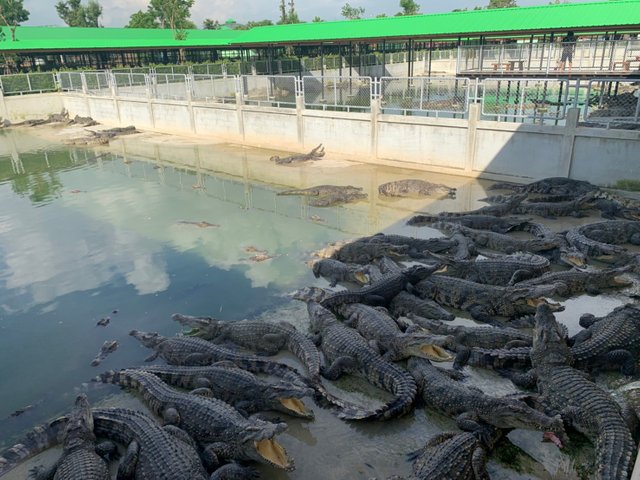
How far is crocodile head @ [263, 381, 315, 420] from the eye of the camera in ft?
15.9

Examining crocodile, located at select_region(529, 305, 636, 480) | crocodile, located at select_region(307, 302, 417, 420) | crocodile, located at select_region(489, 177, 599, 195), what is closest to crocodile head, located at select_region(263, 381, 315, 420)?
crocodile, located at select_region(307, 302, 417, 420)

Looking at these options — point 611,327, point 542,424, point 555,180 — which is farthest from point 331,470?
point 555,180

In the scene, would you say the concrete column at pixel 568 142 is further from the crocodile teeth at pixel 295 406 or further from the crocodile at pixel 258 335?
the crocodile teeth at pixel 295 406

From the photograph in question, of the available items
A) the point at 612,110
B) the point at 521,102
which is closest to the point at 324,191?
the point at 521,102

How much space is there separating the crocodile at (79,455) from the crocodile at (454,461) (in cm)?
248

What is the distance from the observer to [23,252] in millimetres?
9711

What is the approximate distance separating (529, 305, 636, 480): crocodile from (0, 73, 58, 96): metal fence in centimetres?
3114

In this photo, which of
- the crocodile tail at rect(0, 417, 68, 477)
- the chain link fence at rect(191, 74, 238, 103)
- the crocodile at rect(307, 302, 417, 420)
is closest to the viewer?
the crocodile tail at rect(0, 417, 68, 477)

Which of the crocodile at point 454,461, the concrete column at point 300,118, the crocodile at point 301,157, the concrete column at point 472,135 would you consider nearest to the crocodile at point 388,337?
the crocodile at point 454,461

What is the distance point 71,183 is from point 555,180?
13.7m

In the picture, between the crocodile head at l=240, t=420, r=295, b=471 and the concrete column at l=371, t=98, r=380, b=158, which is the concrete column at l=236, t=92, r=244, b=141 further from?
the crocodile head at l=240, t=420, r=295, b=471

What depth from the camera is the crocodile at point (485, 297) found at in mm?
6543

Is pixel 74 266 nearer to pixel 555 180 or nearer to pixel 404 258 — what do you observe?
pixel 404 258

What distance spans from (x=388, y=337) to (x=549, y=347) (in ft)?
5.73
